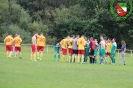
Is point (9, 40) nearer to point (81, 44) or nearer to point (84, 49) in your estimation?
point (84, 49)

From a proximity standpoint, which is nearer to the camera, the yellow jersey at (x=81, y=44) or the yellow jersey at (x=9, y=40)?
the yellow jersey at (x=81, y=44)

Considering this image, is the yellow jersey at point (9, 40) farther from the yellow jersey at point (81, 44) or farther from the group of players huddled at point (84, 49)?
the yellow jersey at point (81, 44)

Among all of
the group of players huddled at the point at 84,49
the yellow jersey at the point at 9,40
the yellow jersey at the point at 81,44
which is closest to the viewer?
the yellow jersey at the point at 81,44

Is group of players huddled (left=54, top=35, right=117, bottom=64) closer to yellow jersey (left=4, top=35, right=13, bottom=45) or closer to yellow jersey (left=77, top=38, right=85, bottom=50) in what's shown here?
yellow jersey (left=77, top=38, right=85, bottom=50)

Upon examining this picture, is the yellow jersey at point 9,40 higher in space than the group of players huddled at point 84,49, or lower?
higher

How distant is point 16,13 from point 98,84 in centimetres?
7000

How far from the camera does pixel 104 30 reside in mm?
75125

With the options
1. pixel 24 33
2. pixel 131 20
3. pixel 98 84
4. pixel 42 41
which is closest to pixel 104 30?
pixel 131 20

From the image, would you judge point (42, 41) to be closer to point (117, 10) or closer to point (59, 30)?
point (117, 10)

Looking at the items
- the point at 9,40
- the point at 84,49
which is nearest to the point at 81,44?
the point at 84,49

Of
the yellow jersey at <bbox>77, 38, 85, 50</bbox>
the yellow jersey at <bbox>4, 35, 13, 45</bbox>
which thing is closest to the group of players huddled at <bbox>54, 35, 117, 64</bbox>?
the yellow jersey at <bbox>77, 38, 85, 50</bbox>

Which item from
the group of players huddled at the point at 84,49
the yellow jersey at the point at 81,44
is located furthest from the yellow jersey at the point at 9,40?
the yellow jersey at the point at 81,44

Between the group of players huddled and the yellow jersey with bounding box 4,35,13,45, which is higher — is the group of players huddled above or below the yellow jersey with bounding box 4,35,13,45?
below

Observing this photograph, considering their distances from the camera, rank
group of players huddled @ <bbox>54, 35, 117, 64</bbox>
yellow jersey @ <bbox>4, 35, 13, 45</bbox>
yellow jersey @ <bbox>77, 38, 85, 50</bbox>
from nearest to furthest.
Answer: yellow jersey @ <bbox>77, 38, 85, 50</bbox>, group of players huddled @ <bbox>54, 35, 117, 64</bbox>, yellow jersey @ <bbox>4, 35, 13, 45</bbox>
